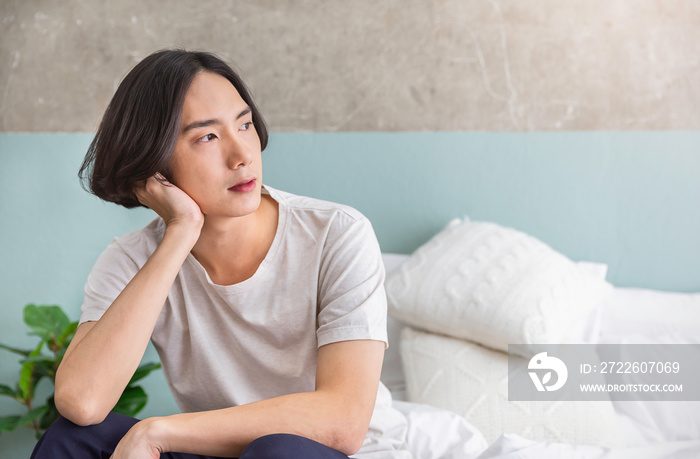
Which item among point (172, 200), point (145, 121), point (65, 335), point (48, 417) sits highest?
point (145, 121)

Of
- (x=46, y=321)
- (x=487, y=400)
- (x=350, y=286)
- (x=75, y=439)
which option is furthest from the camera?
(x=46, y=321)

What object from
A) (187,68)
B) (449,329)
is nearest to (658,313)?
(449,329)

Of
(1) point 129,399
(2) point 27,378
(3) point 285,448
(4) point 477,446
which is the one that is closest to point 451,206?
(4) point 477,446

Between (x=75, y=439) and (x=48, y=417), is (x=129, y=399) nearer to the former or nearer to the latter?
(x=48, y=417)

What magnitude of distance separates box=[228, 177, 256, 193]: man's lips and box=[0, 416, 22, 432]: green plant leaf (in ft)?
3.59

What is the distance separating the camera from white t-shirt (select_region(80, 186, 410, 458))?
3.59ft

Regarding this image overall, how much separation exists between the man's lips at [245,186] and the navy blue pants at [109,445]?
1.44 ft

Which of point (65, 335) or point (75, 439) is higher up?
point (75, 439)

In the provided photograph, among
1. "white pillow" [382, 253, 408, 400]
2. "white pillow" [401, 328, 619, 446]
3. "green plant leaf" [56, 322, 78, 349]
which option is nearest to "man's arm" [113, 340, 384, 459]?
"white pillow" [401, 328, 619, 446]

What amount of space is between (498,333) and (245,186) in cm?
79

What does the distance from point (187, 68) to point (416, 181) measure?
41.8 inches

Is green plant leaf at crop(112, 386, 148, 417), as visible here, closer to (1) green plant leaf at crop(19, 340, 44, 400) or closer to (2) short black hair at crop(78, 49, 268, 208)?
(1) green plant leaf at crop(19, 340, 44, 400)

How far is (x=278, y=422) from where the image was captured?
3.01ft

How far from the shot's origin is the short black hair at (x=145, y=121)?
40.6 inches
